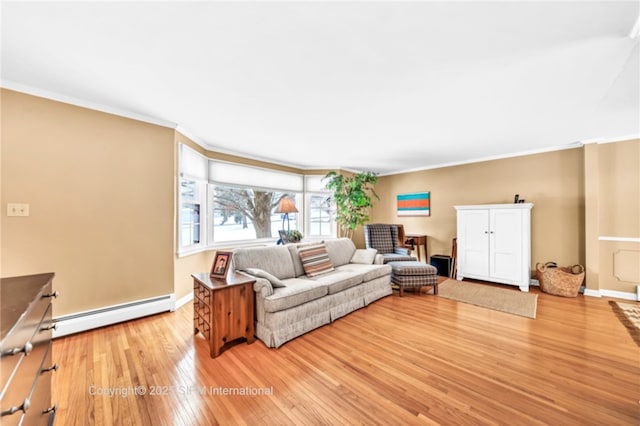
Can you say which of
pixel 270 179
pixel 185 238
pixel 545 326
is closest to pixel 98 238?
pixel 185 238

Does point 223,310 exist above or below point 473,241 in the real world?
below

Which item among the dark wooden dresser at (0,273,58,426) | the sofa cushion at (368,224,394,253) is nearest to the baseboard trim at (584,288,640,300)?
the sofa cushion at (368,224,394,253)

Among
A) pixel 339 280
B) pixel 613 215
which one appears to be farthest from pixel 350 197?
pixel 613 215

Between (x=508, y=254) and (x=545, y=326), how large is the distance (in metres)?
1.63

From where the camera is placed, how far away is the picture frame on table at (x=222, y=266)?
242 cm

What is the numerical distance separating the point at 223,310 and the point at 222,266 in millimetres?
441

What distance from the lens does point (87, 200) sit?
2551 mm

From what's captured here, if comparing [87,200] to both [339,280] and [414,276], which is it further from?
[414,276]

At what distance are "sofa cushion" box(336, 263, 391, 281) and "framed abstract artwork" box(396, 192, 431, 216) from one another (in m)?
2.43

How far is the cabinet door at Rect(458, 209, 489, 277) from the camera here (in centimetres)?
431

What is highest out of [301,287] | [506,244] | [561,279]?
[506,244]

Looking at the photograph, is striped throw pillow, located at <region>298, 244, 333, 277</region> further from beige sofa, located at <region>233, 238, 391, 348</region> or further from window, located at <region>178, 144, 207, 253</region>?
window, located at <region>178, 144, 207, 253</region>

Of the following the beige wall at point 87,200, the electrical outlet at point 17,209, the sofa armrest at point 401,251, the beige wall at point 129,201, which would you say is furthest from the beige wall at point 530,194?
the electrical outlet at point 17,209

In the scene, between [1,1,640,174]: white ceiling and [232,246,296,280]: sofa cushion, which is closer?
[1,1,640,174]: white ceiling
